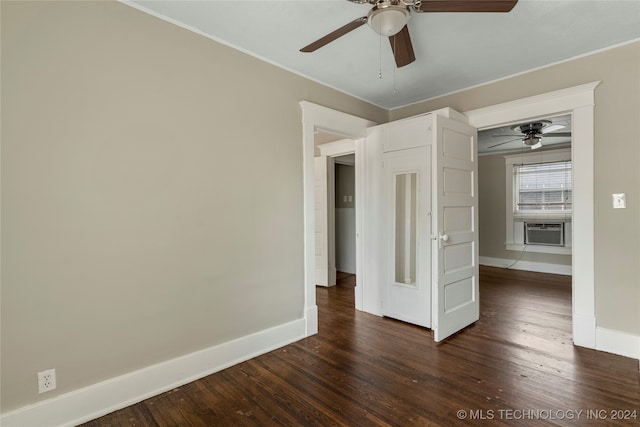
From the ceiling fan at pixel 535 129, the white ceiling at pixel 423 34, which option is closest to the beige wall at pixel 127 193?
the white ceiling at pixel 423 34

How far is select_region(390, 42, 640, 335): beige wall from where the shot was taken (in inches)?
101

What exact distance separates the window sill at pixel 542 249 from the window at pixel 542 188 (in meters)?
0.65

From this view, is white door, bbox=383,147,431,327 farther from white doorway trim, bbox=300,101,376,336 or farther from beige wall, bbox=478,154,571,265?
beige wall, bbox=478,154,571,265

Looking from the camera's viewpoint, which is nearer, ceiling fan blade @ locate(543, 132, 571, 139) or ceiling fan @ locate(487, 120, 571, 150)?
ceiling fan @ locate(487, 120, 571, 150)

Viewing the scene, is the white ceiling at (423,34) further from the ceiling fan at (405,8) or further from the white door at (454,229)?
the white door at (454,229)

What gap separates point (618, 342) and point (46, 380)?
4.16 m

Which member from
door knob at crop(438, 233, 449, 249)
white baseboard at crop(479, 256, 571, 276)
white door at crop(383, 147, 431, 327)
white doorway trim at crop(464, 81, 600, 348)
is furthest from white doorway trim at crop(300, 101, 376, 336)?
white baseboard at crop(479, 256, 571, 276)

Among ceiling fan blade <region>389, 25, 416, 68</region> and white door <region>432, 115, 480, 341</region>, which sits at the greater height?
ceiling fan blade <region>389, 25, 416, 68</region>

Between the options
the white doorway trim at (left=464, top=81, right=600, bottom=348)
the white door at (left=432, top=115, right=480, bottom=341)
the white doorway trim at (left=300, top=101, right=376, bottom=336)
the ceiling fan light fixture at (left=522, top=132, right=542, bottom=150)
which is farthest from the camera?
→ the ceiling fan light fixture at (left=522, top=132, right=542, bottom=150)

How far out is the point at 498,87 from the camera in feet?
10.8

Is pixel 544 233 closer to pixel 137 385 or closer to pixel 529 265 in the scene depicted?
pixel 529 265

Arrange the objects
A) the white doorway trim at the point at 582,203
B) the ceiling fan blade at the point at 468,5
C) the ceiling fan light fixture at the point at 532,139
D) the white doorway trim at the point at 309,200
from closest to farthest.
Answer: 1. the ceiling fan blade at the point at 468,5
2. the white doorway trim at the point at 582,203
3. the white doorway trim at the point at 309,200
4. the ceiling fan light fixture at the point at 532,139

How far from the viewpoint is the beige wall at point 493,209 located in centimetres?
664

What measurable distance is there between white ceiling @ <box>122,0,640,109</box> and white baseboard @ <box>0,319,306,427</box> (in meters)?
2.45
